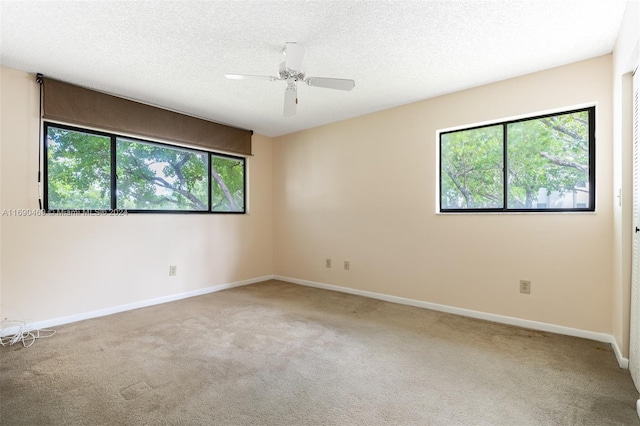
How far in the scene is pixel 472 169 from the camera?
128 inches

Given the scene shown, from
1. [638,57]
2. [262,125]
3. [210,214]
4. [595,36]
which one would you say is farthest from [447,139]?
[210,214]

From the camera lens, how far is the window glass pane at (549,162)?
8.70 ft

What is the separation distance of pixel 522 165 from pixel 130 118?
417 cm

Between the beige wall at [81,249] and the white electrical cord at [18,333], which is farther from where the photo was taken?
the beige wall at [81,249]

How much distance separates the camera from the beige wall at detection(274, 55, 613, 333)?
254 cm

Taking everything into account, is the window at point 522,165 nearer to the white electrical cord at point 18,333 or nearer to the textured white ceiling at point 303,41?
the textured white ceiling at point 303,41

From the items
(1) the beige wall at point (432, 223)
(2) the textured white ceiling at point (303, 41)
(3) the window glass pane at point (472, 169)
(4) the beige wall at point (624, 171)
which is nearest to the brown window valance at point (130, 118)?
(2) the textured white ceiling at point (303, 41)

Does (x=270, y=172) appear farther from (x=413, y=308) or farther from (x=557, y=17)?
(x=557, y=17)

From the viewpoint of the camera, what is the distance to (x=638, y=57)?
181 centimetres

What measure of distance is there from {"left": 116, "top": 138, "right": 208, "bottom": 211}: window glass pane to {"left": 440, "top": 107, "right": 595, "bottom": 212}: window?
3.17 meters

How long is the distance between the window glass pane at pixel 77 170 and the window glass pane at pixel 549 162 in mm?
4239

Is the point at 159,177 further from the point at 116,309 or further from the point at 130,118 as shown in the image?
the point at 116,309

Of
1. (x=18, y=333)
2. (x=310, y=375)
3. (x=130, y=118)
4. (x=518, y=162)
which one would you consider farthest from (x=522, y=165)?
(x=18, y=333)

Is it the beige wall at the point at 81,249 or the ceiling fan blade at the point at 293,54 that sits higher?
the ceiling fan blade at the point at 293,54
